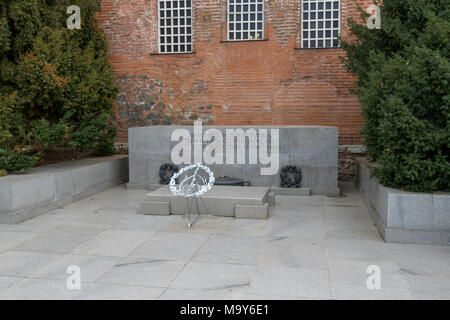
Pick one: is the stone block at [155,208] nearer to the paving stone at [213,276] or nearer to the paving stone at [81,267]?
the paving stone at [81,267]

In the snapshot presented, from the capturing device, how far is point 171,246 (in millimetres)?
5684

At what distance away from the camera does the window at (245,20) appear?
1188 centimetres

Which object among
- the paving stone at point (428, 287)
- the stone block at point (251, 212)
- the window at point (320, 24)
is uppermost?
the window at point (320, 24)

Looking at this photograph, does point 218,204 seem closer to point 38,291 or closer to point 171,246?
point 171,246

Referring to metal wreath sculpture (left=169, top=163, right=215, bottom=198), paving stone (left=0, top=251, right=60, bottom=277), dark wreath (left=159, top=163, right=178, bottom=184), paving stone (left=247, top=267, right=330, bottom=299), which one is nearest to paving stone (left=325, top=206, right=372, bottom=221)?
metal wreath sculpture (left=169, top=163, right=215, bottom=198)

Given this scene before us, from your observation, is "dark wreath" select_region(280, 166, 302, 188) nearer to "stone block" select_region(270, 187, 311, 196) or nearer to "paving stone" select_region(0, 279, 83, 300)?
"stone block" select_region(270, 187, 311, 196)

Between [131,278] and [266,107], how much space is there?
26.1 feet

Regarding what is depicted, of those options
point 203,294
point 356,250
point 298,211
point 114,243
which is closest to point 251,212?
point 298,211

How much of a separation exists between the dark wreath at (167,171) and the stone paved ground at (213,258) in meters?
2.29

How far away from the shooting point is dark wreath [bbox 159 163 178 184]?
388 inches

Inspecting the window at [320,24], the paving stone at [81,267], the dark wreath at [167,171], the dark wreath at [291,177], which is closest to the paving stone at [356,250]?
the paving stone at [81,267]

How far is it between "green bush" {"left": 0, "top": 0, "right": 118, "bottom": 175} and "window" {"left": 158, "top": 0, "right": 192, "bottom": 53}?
2791 millimetres

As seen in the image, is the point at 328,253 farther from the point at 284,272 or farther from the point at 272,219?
the point at 272,219

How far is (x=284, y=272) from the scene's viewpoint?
15.4ft
